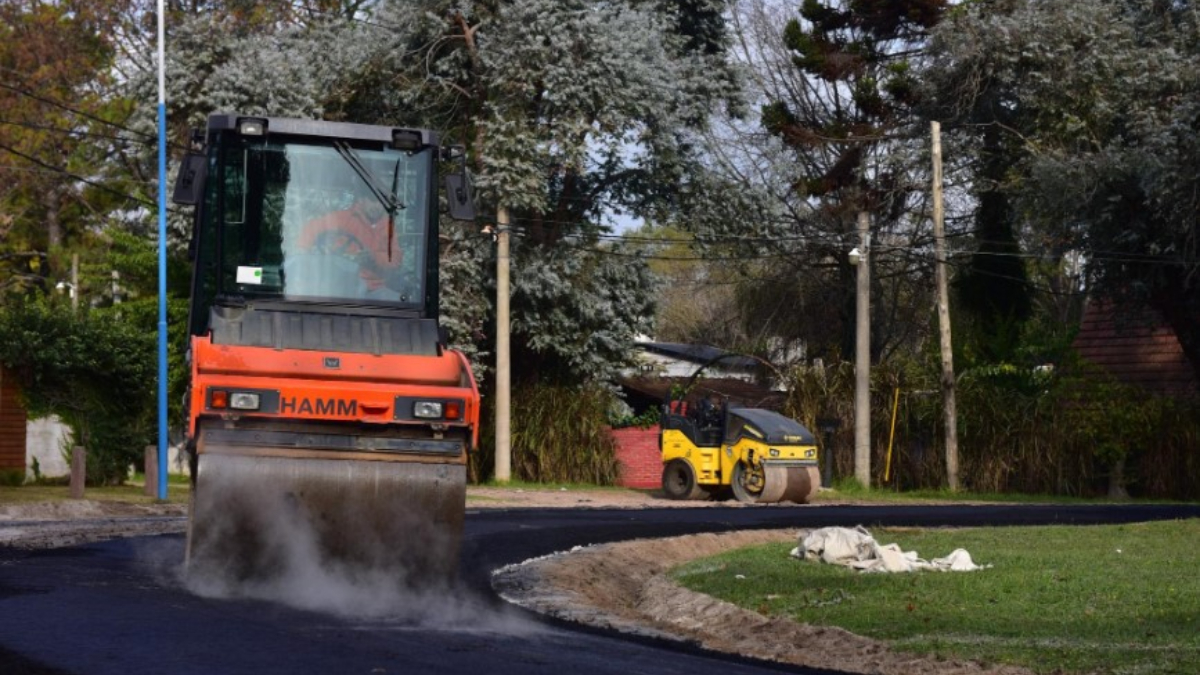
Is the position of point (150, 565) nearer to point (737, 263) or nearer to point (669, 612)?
point (669, 612)

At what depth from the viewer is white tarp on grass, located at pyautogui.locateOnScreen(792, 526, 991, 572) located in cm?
1575

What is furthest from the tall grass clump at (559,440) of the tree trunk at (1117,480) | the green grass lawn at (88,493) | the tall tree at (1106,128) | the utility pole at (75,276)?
the utility pole at (75,276)

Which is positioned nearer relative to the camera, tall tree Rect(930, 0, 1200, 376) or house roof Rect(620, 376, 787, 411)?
tall tree Rect(930, 0, 1200, 376)

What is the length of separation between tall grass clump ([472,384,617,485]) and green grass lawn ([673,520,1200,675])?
68.9 ft

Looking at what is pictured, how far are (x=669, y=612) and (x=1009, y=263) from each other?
31.9 meters

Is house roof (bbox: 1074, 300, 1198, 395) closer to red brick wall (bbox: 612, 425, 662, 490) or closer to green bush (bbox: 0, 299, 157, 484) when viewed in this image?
red brick wall (bbox: 612, 425, 662, 490)

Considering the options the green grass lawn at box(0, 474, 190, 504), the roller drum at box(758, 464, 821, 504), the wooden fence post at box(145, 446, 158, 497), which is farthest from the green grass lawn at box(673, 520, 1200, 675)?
the wooden fence post at box(145, 446, 158, 497)

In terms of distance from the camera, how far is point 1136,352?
1693 inches

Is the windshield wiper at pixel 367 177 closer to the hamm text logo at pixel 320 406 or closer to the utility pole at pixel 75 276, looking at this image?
the hamm text logo at pixel 320 406

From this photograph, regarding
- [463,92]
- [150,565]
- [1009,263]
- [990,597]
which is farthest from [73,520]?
[1009,263]

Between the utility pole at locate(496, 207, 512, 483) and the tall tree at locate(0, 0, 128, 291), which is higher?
the tall tree at locate(0, 0, 128, 291)

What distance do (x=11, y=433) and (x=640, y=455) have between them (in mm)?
16225

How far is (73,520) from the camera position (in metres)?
22.4

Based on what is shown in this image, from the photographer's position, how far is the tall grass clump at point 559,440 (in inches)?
1587
